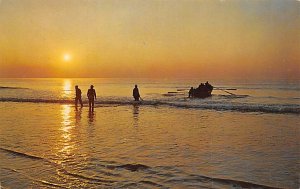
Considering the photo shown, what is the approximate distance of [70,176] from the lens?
6582 mm

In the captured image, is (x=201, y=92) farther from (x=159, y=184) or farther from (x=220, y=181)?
(x=159, y=184)

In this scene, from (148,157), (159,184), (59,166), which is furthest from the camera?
(148,157)

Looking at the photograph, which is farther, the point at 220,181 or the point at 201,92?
the point at 201,92

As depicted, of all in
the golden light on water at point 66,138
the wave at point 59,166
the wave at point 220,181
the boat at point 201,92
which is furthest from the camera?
the boat at point 201,92

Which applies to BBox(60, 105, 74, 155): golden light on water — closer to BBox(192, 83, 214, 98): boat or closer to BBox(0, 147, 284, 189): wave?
BBox(0, 147, 284, 189): wave

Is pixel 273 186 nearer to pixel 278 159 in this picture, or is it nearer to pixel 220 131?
pixel 278 159

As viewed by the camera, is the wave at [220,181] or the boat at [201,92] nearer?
the wave at [220,181]

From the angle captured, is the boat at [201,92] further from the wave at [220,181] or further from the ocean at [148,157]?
the wave at [220,181]

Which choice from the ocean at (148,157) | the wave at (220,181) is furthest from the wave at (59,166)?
the wave at (220,181)

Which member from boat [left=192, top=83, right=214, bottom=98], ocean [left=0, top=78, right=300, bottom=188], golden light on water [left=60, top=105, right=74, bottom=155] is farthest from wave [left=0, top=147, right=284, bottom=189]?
boat [left=192, top=83, right=214, bottom=98]

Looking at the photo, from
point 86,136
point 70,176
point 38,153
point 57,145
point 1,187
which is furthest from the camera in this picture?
point 86,136

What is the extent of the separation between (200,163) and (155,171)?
1242 millimetres

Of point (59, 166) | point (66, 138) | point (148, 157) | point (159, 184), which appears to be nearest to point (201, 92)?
point (66, 138)

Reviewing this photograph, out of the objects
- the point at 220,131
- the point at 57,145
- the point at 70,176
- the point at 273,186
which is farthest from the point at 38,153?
the point at 220,131
